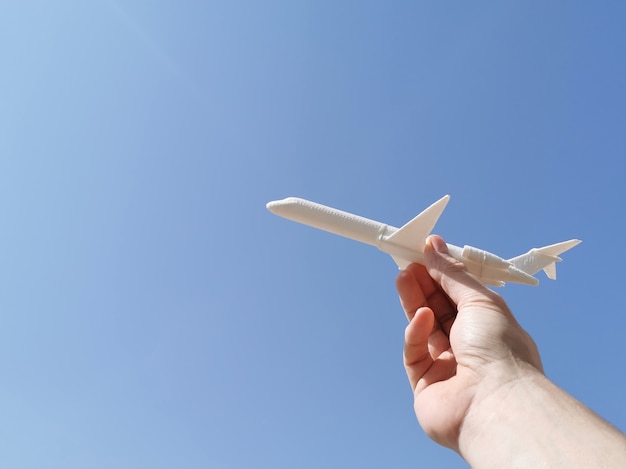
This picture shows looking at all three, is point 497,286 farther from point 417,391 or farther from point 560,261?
point 417,391

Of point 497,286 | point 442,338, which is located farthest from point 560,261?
point 442,338

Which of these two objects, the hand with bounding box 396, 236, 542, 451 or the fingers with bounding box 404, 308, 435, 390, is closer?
the hand with bounding box 396, 236, 542, 451

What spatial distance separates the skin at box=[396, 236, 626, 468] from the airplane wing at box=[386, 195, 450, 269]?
45.8 inches

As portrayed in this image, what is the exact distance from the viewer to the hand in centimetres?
532

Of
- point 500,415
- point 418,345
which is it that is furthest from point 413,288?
point 500,415

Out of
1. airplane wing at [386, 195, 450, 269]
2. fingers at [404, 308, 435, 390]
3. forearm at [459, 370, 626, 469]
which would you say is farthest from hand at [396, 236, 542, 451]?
airplane wing at [386, 195, 450, 269]

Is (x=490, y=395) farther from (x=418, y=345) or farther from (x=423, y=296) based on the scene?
(x=423, y=296)

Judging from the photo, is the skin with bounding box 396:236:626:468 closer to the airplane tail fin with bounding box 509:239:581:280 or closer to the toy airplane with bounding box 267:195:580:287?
the toy airplane with bounding box 267:195:580:287

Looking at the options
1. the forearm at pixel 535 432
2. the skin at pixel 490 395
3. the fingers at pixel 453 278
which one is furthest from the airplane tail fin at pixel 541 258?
the forearm at pixel 535 432

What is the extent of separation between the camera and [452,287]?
6793 mm

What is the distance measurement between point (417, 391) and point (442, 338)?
1.42 metres

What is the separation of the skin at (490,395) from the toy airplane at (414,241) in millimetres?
1266

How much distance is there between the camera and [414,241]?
29.0ft

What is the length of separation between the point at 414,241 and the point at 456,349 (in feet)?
10.4
